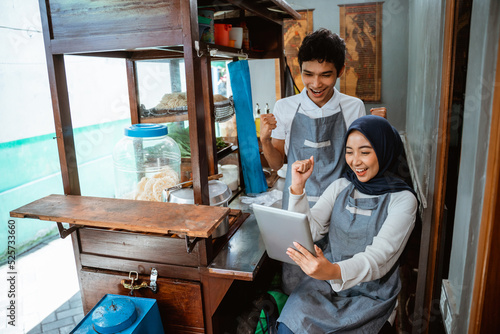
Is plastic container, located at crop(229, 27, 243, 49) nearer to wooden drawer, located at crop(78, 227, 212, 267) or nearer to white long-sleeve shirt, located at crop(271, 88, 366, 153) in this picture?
white long-sleeve shirt, located at crop(271, 88, 366, 153)

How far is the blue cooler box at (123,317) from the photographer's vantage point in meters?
1.60

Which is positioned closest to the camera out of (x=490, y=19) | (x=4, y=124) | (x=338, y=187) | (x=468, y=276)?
(x=490, y=19)

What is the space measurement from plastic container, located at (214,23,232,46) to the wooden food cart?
27 centimetres

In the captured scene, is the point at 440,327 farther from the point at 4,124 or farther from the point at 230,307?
the point at 4,124

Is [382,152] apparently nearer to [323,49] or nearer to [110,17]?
[323,49]

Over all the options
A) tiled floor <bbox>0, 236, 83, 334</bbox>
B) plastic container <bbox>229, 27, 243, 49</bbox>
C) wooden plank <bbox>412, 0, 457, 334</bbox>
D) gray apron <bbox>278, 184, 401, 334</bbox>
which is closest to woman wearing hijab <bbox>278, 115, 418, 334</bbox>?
gray apron <bbox>278, 184, 401, 334</bbox>

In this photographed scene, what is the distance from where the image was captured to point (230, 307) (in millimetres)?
2184

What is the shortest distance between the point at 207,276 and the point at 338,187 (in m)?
0.82

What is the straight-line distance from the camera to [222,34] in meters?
2.48

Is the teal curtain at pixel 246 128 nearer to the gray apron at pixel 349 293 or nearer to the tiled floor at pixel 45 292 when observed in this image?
the gray apron at pixel 349 293

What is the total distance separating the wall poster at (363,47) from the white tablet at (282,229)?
4233 millimetres

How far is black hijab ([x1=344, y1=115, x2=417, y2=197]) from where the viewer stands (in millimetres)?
1691

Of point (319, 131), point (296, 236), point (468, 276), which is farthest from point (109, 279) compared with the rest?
point (468, 276)

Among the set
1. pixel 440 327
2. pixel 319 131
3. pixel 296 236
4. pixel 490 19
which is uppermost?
pixel 490 19
